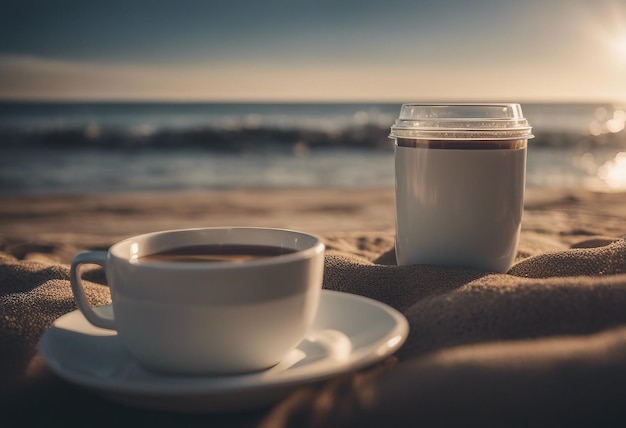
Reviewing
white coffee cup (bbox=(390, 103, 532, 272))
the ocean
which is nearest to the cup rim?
white coffee cup (bbox=(390, 103, 532, 272))

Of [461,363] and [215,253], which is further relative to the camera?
[215,253]

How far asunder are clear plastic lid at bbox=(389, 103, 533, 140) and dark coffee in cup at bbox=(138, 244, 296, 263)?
537 millimetres

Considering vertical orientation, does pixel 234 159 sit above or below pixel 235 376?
below

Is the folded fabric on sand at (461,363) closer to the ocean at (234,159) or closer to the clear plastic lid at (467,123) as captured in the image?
the clear plastic lid at (467,123)

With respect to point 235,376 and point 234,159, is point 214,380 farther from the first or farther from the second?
point 234,159

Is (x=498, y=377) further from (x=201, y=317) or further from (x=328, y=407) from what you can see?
(x=201, y=317)

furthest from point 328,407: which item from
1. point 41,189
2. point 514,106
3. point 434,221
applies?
point 41,189

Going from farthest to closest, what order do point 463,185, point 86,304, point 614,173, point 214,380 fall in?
point 614,173 < point 463,185 < point 86,304 < point 214,380

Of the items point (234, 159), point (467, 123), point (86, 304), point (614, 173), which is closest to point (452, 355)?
point (86, 304)

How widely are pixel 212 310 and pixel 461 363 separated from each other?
322 millimetres

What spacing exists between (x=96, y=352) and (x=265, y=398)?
317mm

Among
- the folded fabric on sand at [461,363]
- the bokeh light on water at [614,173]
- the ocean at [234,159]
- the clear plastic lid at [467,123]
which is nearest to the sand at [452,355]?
the folded fabric on sand at [461,363]

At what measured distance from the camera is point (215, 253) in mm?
974

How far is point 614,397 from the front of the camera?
0.75m
